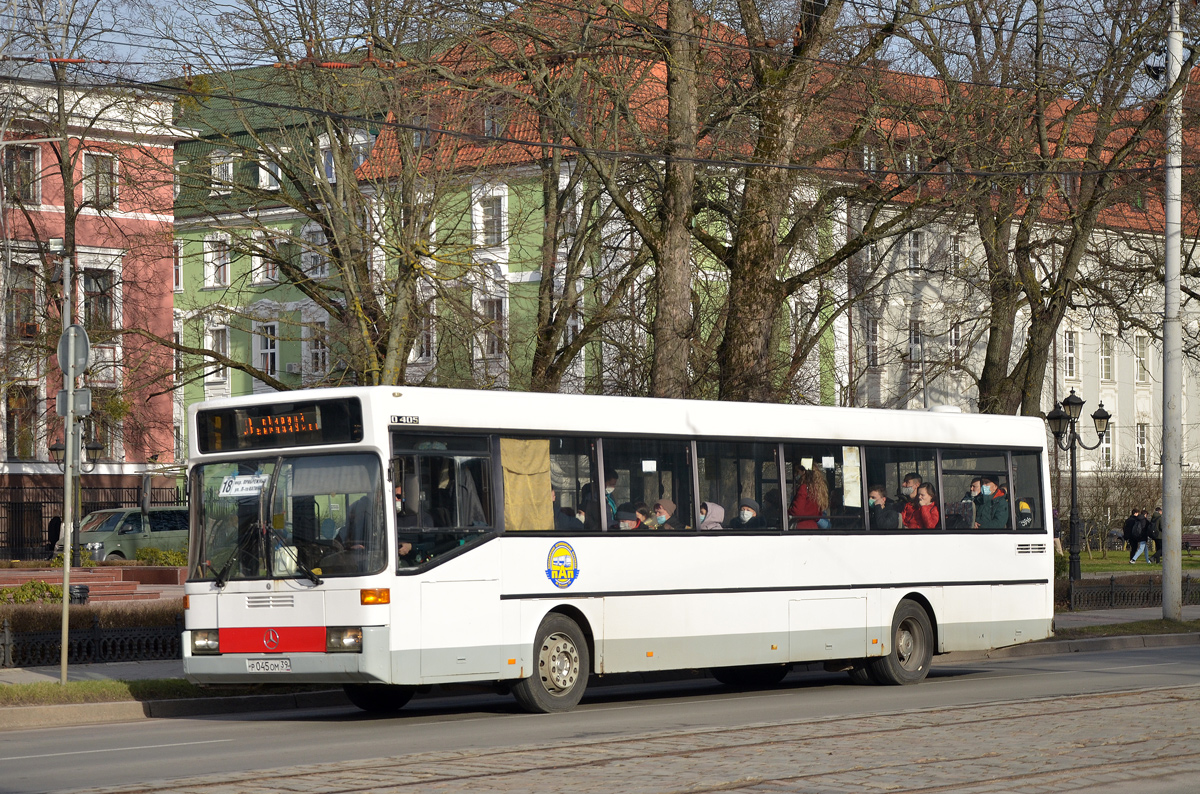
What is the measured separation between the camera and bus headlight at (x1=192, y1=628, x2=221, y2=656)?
14.0 metres

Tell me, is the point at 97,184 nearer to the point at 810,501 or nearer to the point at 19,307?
the point at 19,307

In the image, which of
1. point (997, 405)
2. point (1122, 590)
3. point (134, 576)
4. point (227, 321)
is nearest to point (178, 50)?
point (227, 321)

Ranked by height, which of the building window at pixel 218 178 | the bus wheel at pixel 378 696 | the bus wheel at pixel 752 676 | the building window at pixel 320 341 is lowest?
the bus wheel at pixel 752 676

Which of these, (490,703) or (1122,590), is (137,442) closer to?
(1122,590)

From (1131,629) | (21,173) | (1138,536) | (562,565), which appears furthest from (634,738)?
(1138,536)

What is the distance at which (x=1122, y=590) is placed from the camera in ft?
99.7

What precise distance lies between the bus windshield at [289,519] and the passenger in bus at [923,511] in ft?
22.3

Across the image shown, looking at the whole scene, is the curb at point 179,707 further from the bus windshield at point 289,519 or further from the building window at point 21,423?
the building window at point 21,423

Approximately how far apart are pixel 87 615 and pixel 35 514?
28.3m

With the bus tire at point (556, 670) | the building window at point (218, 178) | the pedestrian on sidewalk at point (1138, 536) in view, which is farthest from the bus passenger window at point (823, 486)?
the pedestrian on sidewalk at point (1138, 536)

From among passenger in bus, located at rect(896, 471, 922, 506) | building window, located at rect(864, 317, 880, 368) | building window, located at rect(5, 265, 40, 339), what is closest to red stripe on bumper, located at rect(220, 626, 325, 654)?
passenger in bus, located at rect(896, 471, 922, 506)

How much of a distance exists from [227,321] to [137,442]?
17898mm

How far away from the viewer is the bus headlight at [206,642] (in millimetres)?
14023

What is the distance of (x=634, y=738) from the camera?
38.6ft
